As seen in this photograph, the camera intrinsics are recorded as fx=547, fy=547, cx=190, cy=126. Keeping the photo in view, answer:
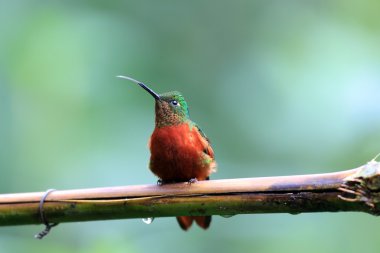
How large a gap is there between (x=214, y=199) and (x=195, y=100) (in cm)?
107

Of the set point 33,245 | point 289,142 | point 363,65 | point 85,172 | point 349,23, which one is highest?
point 349,23

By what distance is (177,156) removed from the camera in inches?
120

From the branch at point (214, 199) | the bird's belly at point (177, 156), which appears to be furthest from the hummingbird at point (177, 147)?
the branch at point (214, 199)

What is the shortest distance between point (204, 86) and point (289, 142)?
0.64m

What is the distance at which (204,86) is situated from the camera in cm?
318

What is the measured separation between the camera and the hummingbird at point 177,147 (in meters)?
3.02

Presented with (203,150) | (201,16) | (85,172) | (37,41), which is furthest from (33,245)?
(201,16)

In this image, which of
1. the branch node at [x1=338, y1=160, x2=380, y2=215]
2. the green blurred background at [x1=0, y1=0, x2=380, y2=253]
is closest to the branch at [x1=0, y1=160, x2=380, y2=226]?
the branch node at [x1=338, y1=160, x2=380, y2=215]

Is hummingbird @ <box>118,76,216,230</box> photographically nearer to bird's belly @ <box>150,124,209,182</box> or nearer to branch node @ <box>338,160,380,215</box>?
bird's belly @ <box>150,124,209,182</box>

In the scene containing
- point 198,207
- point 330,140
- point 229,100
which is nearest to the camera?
point 198,207

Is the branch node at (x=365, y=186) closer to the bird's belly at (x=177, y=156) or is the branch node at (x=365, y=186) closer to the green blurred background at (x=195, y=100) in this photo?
the green blurred background at (x=195, y=100)

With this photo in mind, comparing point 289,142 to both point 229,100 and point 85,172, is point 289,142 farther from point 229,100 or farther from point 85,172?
point 85,172

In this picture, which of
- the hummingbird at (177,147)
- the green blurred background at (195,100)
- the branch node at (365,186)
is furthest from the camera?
the hummingbird at (177,147)

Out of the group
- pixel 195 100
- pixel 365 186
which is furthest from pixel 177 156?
pixel 365 186
